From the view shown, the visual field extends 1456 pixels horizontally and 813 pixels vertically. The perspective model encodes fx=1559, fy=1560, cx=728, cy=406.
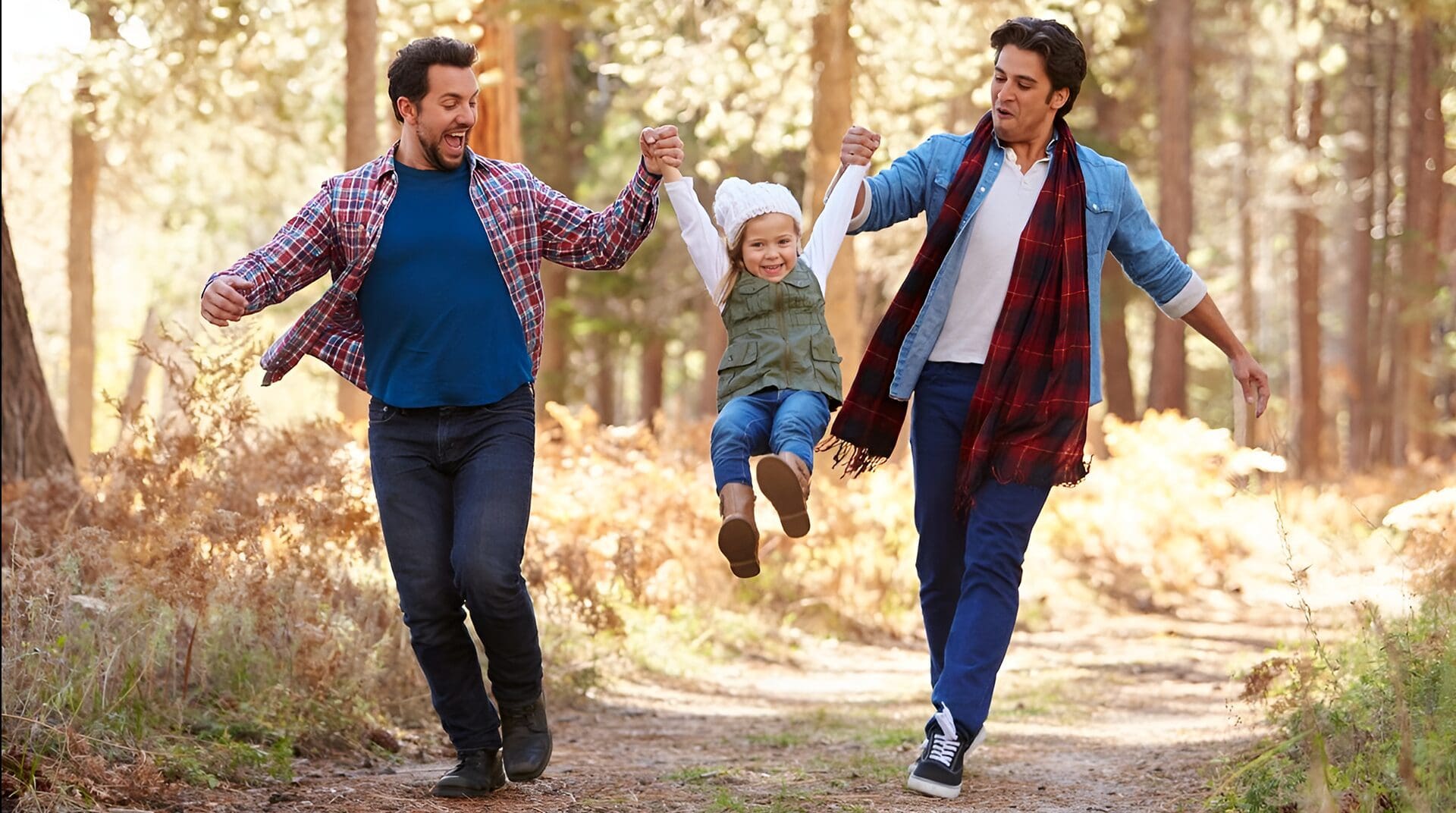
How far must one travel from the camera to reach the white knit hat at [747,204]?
5172 millimetres

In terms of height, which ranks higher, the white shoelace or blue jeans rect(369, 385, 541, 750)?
blue jeans rect(369, 385, 541, 750)

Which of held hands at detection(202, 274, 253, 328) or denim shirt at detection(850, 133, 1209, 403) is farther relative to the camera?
denim shirt at detection(850, 133, 1209, 403)

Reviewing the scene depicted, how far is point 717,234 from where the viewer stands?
529 cm

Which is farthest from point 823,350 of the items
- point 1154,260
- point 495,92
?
point 495,92

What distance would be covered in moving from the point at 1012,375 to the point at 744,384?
88 cm

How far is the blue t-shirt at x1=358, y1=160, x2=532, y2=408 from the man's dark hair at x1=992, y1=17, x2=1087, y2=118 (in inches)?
69.9

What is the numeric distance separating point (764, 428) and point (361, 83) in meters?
7.48

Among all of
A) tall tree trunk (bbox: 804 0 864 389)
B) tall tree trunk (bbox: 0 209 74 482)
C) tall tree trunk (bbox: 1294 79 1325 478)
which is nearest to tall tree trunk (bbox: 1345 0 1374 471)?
tall tree trunk (bbox: 1294 79 1325 478)

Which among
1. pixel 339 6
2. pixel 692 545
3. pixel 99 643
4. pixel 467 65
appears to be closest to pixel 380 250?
pixel 467 65

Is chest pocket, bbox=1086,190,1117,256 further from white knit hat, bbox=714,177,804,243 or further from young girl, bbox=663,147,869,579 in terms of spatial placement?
white knit hat, bbox=714,177,804,243

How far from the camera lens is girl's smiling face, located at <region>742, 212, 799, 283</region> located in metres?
5.15

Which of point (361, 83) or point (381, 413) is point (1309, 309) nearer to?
point (361, 83)

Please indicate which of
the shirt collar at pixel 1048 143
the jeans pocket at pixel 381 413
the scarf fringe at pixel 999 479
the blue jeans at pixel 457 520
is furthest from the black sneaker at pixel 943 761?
the jeans pocket at pixel 381 413

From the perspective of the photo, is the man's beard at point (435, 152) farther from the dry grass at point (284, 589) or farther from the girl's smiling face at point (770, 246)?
the dry grass at point (284, 589)
